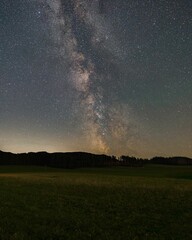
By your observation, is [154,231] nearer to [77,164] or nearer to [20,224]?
[20,224]

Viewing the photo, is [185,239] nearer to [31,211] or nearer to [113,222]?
[113,222]

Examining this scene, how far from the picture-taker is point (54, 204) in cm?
2588

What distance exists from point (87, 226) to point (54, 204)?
865 centimetres

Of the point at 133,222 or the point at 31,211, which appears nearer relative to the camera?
the point at 133,222

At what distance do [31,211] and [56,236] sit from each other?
7.11 metres

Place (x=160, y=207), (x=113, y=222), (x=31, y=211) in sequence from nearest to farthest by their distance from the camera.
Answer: (x=113, y=222) < (x=31, y=211) < (x=160, y=207)

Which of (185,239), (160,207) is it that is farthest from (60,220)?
(160,207)

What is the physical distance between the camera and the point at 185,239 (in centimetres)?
1555

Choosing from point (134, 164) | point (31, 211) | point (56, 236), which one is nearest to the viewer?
point (56, 236)

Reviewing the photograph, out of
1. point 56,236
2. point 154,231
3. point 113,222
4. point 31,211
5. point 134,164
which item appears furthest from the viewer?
point 134,164

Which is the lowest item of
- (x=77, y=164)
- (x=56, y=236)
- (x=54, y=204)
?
(x=56, y=236)

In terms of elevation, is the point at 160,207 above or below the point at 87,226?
above

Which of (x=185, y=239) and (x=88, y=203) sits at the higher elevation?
(x=88, y=203)

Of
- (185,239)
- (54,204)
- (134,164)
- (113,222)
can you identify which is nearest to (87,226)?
(113,222)
